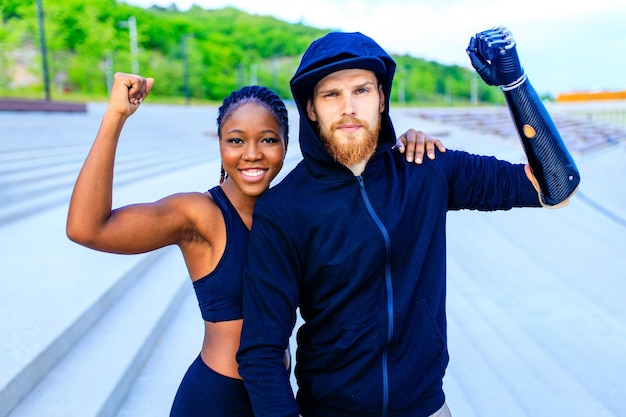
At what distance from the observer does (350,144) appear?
1.63 m

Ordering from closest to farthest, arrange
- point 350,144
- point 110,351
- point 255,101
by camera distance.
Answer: point 350,144 < point 255,101 < point 110,351

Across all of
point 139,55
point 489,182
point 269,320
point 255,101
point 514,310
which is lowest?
point 514,310

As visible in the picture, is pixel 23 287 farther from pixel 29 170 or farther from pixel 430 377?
pixel 29 170

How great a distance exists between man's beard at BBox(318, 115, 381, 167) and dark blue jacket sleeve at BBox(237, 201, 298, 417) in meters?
0.29

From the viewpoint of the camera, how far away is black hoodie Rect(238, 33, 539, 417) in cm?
153

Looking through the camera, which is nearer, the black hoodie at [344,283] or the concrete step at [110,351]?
the black hoodie at [344,283]

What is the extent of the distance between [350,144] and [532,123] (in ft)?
1.91

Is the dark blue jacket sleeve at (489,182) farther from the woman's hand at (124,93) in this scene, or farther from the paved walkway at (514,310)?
the paved walkway at (514,310)

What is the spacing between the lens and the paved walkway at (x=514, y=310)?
320 centimetres

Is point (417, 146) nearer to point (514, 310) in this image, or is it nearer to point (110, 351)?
point (110, 351)

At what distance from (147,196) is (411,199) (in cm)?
502

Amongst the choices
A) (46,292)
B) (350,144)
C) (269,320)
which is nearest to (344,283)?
(269,320)

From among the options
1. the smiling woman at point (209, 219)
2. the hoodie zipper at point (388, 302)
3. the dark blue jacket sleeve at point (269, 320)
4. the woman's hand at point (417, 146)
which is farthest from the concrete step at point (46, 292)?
the woman's hand at point (417, 146)

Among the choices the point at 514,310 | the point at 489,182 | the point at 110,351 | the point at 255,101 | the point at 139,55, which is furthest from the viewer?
the point at 139,55
